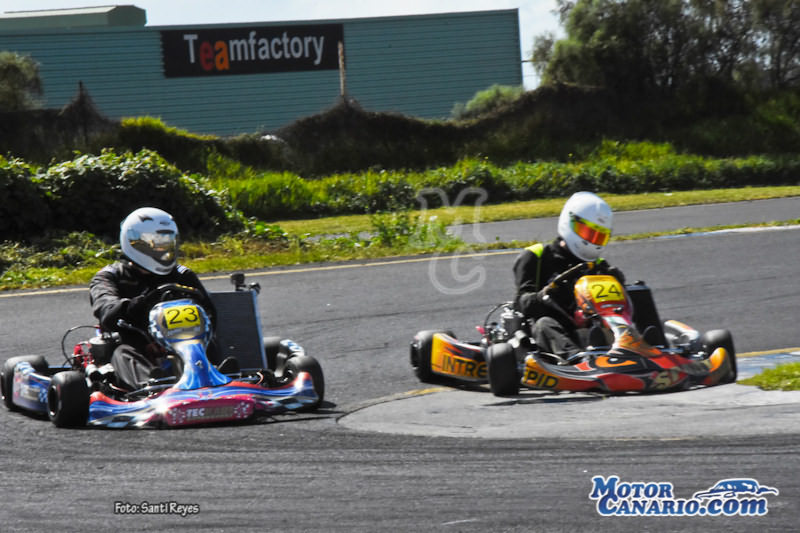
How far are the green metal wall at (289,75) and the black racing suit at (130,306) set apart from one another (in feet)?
69.8

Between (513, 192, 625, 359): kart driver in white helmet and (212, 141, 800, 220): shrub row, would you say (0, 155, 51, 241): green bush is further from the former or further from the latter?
(513, 192, 625, 359): kart driver in white helmet

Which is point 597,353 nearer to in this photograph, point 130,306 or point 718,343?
point 718,343

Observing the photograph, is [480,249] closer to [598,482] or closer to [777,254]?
[777,254]

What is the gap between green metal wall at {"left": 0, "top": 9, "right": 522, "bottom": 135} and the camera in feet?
93.4

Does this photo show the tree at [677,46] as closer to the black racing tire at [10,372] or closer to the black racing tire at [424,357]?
the black racing tire at [424,357]

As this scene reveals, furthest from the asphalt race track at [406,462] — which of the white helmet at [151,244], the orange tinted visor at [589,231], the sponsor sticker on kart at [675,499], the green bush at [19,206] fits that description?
the green bush at [19,206]

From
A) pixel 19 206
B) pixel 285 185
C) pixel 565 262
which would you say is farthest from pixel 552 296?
pixel 285 185

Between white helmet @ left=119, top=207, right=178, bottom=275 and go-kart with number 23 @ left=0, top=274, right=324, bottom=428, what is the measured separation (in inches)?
13.0

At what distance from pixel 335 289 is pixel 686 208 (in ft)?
28.7

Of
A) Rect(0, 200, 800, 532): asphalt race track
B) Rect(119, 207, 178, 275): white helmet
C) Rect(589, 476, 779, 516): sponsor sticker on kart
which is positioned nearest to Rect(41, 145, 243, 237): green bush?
Rect(0, 200, 800, 532): asphalt race track

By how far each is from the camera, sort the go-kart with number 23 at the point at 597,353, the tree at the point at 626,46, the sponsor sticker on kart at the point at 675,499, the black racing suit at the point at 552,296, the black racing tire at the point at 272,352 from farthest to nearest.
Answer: the tree at the point at 626,46
the black racing tire at the point at 272,352
the black racing suit at the point at 552,296
the go-kart with number 23 at the point at 597,353
the sponsor sticker on kart at the point at 675,499

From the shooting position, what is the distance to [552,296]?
7152mm

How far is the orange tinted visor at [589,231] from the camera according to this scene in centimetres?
728

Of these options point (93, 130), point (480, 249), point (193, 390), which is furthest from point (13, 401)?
point (93, 130)
